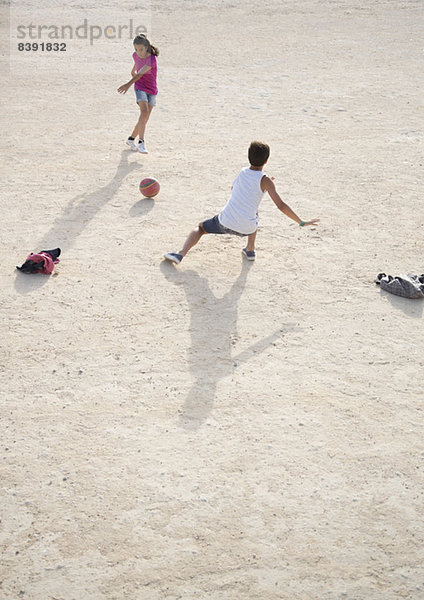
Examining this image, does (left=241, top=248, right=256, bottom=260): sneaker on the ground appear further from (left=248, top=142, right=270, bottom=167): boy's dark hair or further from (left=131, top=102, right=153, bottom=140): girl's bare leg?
(left=131, top=102, right=153, bottom=140): girl's bare leg

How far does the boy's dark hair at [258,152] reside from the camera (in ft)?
23.8

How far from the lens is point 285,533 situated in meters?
4.72

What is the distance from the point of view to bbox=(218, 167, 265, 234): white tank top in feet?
24.5

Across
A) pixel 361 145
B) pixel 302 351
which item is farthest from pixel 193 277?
pixel 361 145

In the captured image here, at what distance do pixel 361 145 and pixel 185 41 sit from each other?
7.14 m

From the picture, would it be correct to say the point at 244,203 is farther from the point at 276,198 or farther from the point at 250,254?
the point at 250,254

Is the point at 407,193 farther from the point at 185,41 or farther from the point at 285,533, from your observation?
the point at 185,41

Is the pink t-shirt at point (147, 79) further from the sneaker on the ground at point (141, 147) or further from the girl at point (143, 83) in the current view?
the sneaker on the ground at point (141, 147)

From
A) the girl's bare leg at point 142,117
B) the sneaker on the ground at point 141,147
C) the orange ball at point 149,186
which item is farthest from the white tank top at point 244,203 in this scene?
the girl's bare leg at point 142,117

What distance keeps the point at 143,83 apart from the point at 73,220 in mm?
3034

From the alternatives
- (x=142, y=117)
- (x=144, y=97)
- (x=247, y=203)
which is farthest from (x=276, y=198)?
(x=144, y=97)

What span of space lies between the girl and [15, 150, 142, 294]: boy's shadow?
0.72 m

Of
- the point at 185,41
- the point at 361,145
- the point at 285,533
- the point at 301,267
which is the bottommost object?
Result: the point at 285,533

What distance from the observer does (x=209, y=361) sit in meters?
6.31
